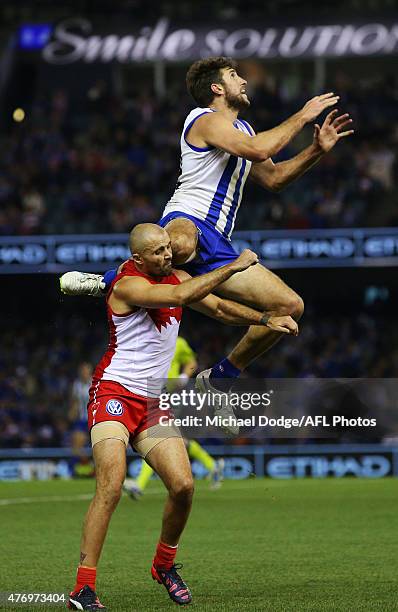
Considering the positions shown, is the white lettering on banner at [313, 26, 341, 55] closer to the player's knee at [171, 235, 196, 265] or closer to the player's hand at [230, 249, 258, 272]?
the player's knee at [171, 235, 196, 265]

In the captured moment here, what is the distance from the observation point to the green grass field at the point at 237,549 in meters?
7.53

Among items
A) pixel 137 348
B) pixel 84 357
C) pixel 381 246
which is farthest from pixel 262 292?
pixel 84 357

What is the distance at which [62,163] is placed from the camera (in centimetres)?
2684

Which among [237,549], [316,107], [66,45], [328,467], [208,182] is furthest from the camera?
[66,45]

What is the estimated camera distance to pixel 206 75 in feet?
26.0

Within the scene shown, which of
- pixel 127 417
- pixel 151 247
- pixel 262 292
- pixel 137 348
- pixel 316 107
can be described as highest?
pixel 316 107

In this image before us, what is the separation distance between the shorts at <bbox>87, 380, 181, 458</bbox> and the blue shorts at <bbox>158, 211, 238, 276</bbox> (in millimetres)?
1068

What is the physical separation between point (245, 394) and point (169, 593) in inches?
65.2

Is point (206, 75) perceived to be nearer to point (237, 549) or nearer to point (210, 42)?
point (237, 549)

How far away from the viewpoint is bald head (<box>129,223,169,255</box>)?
706 cm

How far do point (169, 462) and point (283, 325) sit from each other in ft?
3.90

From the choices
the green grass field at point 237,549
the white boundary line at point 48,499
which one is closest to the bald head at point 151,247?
the green grass field at point 237,549

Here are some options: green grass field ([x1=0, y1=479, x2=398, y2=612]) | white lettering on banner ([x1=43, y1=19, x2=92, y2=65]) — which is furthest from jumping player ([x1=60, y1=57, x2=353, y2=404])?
white lettering on banner ([x1=43, y1=19, x2=92, y2=65])

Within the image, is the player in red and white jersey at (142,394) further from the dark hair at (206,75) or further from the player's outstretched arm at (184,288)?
the dark hair at (206,75)
